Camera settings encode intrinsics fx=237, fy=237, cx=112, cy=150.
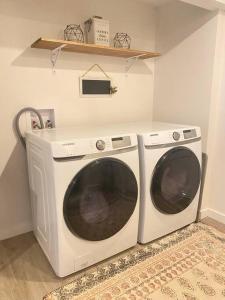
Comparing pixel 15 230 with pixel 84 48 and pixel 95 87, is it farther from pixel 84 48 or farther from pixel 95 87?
pixel 84 48

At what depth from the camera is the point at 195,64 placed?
221 cm

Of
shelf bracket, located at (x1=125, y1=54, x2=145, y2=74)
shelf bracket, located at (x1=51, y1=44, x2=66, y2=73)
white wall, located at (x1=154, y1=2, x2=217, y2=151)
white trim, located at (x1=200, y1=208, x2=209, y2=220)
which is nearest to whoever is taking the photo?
shelf bracket, located at (x1=51, y1=44, x2=66, y2=73)

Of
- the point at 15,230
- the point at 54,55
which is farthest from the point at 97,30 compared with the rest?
the point at 15,230

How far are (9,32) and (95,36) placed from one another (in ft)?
2.20

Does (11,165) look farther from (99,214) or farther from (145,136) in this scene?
(145,136)

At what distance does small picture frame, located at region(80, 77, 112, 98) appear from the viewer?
2.20 metres

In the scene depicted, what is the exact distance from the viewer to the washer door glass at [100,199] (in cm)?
143

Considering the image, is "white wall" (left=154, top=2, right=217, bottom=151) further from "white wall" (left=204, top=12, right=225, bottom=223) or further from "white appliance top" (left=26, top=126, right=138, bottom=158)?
"white appliance top" (left=26, top=126, right=138, bottom=158)

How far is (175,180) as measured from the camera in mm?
1938

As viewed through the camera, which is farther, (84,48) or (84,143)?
(84,48)

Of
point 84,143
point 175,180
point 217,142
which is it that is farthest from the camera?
point 217,142

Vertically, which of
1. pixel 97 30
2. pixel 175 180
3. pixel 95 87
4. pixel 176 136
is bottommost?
pixel 175 180

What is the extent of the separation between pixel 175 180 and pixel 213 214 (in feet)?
2.36

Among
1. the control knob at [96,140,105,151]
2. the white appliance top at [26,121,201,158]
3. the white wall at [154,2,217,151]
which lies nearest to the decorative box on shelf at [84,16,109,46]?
the white wall at [154,2,217,151]
